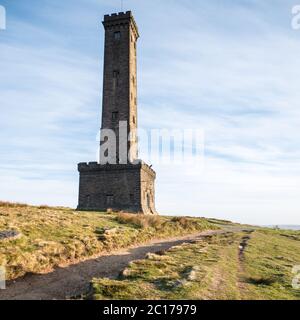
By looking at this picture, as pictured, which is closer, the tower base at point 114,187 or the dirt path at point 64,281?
the dirt path at point 64,281

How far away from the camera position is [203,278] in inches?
411

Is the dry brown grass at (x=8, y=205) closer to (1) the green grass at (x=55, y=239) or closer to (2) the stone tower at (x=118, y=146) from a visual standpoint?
(1) the green grass at (x=55, y=239)

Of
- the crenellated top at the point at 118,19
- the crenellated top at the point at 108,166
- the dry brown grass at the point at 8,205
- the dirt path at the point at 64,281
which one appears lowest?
the dirt path at the point at 64,281

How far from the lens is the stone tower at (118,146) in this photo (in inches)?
1421

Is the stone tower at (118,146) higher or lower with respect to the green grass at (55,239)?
higher

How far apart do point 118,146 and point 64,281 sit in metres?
26.9

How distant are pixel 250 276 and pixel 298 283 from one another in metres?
1.64

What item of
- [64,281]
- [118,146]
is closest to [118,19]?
[118,146]
